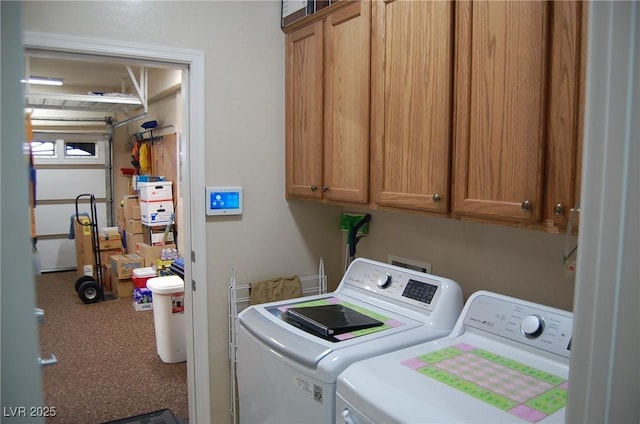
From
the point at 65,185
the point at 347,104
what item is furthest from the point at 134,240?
the point at 347,104

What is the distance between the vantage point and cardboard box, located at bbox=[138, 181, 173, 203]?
18.5 feet

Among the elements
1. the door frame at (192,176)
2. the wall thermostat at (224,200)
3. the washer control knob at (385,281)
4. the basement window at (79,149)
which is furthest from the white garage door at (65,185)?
the washer control knob at (385,281)

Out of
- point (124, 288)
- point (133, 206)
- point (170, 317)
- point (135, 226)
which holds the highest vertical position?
Answer: point (133, 206)

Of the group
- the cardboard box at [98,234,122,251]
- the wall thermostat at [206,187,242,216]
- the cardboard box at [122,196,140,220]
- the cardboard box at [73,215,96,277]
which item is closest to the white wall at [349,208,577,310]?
the wall thermostat at [206,187,242,216]

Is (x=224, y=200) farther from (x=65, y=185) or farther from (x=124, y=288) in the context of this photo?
(x=65, y=185)

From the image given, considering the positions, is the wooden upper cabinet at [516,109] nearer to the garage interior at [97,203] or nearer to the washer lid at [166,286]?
the garage interior at [97,203]

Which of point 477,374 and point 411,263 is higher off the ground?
point 411,263

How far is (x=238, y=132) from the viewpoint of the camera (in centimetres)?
242

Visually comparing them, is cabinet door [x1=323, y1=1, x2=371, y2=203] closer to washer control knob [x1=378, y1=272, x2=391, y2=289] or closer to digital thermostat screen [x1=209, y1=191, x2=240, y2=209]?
washer control knob [x1=378, y1=272, x2=391, y2=289]

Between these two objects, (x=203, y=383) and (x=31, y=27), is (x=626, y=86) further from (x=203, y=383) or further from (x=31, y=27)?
(x=203, y=383)

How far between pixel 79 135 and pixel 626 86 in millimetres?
7929

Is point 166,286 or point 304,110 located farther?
point 166,286

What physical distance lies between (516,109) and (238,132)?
4.70 ft

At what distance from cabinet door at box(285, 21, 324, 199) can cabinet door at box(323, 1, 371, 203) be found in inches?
2.1
